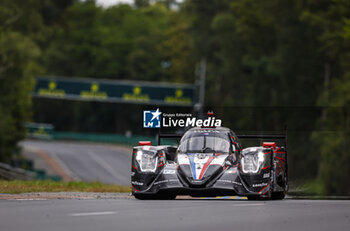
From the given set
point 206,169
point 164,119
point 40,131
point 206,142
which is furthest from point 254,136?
Result: point 40,131

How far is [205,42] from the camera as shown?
84562 millimetres

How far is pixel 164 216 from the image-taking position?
12367 millimetres

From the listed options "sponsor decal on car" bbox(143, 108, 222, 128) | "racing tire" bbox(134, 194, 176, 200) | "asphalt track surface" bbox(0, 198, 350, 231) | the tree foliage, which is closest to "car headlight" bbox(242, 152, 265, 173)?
"asphalt track surface" bbox(0, 198, 350, 231)

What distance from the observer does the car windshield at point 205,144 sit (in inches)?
668

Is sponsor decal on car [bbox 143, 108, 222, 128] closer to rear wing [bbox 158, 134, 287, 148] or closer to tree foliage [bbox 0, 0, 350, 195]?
rear wing [bbox 158, 134, 287, 148]

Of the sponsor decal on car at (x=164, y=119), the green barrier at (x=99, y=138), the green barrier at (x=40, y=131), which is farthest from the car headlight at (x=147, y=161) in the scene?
the green barrier at (x=40, y=131)

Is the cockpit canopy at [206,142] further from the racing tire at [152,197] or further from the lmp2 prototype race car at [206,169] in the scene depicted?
the racing tire at [152,197]

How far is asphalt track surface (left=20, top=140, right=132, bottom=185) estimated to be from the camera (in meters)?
63.9

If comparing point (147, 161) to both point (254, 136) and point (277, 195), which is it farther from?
point (254, 136)

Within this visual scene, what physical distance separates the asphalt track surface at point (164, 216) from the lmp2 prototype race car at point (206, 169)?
2.66ft

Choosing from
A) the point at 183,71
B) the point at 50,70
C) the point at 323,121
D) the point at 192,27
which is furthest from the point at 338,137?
the point at 50,70

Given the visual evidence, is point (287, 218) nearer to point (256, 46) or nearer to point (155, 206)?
point (155, 206)

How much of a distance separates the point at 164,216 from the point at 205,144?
4887 millimetres

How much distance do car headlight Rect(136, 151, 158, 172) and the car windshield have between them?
75 cm
